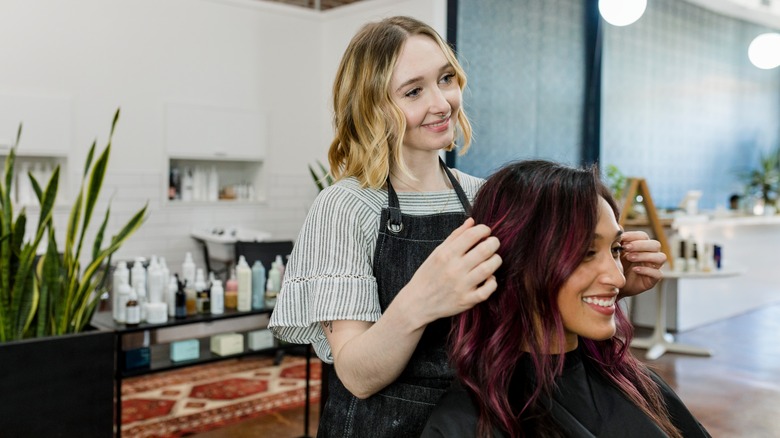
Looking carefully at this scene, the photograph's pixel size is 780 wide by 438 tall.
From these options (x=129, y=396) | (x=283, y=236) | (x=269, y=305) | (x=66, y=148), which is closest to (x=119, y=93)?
(x=66, y=148)

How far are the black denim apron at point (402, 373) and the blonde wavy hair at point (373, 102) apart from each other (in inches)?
2.8

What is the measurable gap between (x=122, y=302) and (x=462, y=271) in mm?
2340

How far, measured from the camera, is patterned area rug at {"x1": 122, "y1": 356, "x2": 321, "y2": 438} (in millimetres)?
3896

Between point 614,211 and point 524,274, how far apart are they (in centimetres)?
23

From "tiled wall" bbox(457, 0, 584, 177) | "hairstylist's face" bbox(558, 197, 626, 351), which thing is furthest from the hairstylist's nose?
"tiled wall" bbox(457, 0, 584, 177)

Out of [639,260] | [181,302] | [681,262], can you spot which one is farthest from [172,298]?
[681,262]

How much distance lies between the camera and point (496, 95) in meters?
5.51

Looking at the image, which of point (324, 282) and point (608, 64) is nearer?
A: point (324, 282)

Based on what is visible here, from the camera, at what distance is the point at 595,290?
1181 millimetres

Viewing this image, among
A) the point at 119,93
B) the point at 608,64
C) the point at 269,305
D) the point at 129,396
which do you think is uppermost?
the point at 608,64

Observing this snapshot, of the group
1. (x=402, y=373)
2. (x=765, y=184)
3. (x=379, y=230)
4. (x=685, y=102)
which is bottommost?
(x=402, y=373)

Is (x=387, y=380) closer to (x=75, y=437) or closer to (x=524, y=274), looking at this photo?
(x=524, y=274)

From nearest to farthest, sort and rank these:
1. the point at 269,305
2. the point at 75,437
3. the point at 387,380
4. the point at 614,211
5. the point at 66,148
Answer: the point at 387,380 → the point at 614,211 → the point at 75,437 → the point at 269,305 → the point at 66,148

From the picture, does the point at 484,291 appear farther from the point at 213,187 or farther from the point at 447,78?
the point at 213,187
